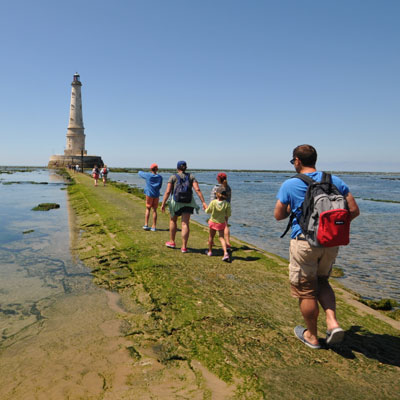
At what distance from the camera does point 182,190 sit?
6.85 m

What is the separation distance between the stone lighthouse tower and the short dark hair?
76162 mm

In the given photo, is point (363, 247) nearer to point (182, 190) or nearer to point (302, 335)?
point (182, 190)

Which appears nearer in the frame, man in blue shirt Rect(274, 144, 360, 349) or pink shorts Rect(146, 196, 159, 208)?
man in blue shirt Rect(274, 144, 360, 349)

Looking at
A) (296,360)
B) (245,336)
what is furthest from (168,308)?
(296,360)

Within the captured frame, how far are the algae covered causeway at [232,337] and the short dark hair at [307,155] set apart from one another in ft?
6.60

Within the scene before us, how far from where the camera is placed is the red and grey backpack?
9.72ft

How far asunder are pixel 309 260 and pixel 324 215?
520mm

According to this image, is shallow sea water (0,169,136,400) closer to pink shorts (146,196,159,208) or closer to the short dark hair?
the short dark hair

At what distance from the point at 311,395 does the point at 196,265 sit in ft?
12.6

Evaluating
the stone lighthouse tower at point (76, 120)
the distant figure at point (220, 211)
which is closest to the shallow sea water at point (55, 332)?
the distant figure at point (220, 211)

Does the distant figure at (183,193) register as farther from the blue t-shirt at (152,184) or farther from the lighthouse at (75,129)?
the lighthouse at (75,129)

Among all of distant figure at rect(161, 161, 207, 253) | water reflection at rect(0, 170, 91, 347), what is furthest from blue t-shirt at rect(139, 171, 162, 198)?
water reflection at rect(0, 170, 91, 347)

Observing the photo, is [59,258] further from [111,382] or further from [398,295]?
[398,295]

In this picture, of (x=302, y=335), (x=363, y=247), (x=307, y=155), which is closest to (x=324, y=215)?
(x=307, y=155)
